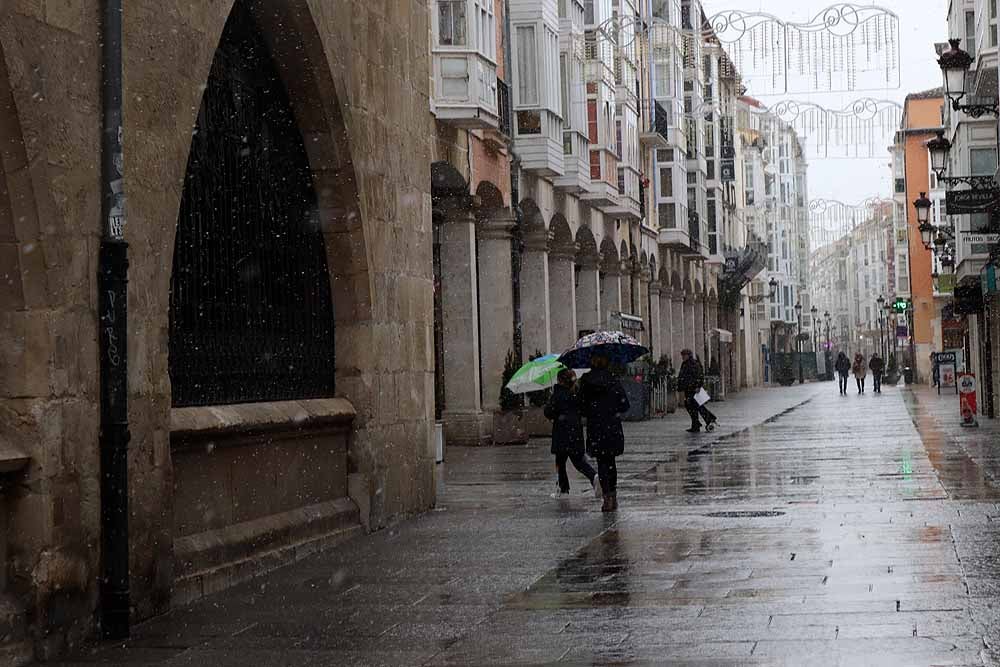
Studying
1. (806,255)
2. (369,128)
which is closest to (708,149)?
(369,128)

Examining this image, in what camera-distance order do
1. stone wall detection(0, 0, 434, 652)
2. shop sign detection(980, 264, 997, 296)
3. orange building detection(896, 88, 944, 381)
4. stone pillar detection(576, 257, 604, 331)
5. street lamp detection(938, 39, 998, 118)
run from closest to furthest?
stone wall detection(0, 0, 434, 652), street lamp detection(938, 39, 998, 118), shop sign detection(980, 264, 997, 296), stone pillar detection(576, 257, 604, 331), orange building detection(896, 88, 944, 381)

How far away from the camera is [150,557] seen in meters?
9.89

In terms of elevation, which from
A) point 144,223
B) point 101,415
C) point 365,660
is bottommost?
point 365,660

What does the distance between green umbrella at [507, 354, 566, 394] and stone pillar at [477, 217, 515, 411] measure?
30.4ft

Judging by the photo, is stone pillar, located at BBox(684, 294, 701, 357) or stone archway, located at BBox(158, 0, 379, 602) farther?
stone pillar, located at BBox(684, 294, 701, 357)

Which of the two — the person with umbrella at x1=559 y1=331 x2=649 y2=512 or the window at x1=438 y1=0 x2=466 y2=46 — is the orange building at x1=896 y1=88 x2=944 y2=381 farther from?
the person with umbrella at x1=559 y1=331 x2=649 y2=512

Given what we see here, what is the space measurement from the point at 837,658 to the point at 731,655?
0.51 meters

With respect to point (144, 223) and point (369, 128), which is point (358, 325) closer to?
point (369, 128)

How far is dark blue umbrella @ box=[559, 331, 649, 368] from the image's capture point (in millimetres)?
21953

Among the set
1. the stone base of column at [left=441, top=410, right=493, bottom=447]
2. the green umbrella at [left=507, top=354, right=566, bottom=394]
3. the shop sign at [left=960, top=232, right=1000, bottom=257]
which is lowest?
the stone base of column at [left=441, top=410, right=493, bottom=447]

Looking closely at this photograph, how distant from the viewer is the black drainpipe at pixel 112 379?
9.25 meters

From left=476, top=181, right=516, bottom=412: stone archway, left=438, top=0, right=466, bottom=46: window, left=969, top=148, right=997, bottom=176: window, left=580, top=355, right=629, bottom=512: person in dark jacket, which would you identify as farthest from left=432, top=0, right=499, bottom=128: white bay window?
left=969, top=148, right=997, bottom=176: window

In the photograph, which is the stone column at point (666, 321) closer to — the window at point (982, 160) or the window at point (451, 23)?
the window at point (982, 160)

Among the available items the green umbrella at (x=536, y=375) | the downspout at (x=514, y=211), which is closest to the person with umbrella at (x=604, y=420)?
the green umbrella at (x=536, y=375)
